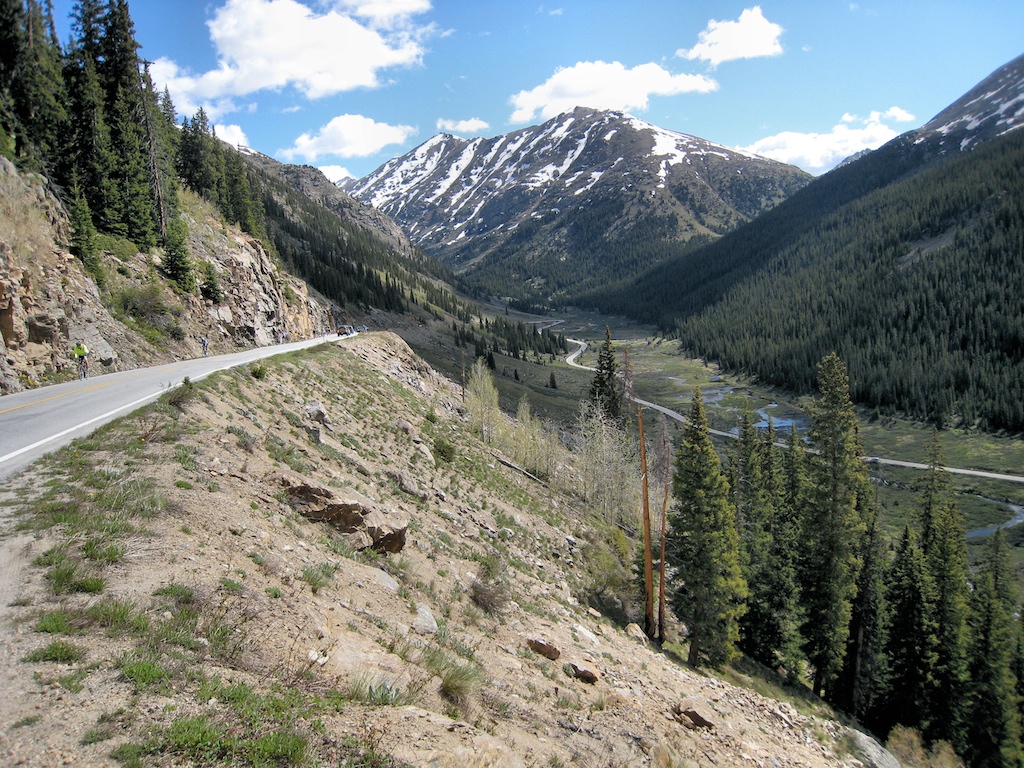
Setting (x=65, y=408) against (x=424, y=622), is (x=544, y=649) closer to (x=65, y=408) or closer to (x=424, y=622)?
(x=424, y=622)

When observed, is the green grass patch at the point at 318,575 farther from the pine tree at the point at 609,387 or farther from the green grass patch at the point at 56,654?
the pine tree at the point at 609,387

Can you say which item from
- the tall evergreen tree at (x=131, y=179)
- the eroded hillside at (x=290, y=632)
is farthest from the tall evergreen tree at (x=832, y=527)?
the tall evergreen tree at (x=131, y=179)

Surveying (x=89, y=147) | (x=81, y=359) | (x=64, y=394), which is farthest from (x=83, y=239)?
(x=64, y=394)

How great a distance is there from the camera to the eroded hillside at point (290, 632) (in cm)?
570

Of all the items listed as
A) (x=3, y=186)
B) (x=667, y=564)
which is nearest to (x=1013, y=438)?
(x=667, y=564)

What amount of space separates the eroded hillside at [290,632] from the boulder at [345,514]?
60mm

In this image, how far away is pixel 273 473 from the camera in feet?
47.5

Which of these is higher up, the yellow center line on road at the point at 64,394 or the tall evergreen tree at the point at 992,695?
the yellow center line on road at the point at 64,394

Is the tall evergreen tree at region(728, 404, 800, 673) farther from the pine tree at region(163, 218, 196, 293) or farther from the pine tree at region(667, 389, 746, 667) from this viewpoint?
the pine tree at region(163, 218, 196, 293)

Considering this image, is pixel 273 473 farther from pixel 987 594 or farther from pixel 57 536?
pixel 987 594

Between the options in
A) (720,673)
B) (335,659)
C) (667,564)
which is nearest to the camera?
(335,659)

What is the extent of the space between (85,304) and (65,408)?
1430 centimetres

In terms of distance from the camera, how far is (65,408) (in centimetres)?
1667

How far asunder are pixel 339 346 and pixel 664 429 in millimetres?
29091
